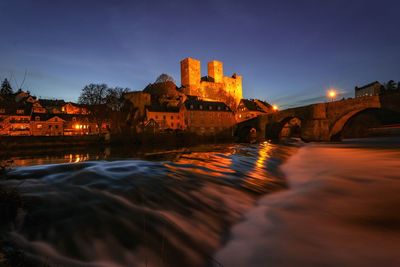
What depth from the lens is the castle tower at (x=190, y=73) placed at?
3364 inches

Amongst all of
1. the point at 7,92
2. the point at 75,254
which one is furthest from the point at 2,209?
the point at 7,92

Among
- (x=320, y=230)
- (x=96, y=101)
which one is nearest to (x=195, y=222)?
(x=320, y=230)

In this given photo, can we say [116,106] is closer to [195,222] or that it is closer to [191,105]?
[191,105]

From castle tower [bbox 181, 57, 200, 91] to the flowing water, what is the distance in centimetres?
8072

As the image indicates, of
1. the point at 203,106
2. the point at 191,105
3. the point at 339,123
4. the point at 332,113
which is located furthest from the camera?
the point at 203,106

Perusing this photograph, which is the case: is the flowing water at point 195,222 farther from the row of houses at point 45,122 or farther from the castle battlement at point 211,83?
the castle battlement at point 211,83

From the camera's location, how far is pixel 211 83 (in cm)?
8969

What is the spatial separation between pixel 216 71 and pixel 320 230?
92357 mm

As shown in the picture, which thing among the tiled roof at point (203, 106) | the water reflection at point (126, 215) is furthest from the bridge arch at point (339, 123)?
the tiled roof at point (203, 106)

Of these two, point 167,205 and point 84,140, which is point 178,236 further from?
point 84,140

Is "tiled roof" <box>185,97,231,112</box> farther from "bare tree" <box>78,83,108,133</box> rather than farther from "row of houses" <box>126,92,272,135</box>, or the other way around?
"bare tree" <box>78,83,108,133</box>

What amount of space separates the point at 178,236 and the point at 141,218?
78 centimetres

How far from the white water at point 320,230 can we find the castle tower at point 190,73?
266 ft

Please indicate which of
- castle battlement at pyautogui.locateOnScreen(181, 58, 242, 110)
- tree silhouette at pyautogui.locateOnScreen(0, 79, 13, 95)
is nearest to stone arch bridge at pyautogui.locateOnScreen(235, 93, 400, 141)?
tree silhouette at pyautogui.locateOnScreen(0, 79, 13, 95)
